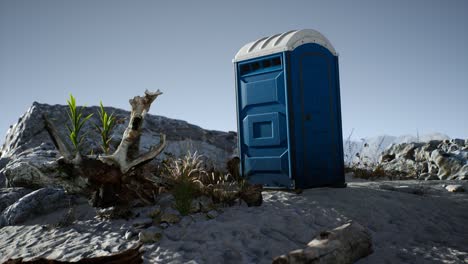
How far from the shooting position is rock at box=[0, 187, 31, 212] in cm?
606

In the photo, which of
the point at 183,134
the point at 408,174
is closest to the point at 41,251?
the point at 183,134

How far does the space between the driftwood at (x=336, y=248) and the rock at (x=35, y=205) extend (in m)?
3.76

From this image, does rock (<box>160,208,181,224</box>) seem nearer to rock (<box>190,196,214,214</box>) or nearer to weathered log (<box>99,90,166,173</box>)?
rock (<box>190,196,214,214</box>)

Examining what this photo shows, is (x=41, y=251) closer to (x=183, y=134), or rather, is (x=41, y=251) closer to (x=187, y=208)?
(x=187, y=208)

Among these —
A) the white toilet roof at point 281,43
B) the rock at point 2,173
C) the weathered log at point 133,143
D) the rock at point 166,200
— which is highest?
the white toilet roof at point 281,43

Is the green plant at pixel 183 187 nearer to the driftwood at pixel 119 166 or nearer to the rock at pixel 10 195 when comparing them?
the driftwood at pixel 119 166

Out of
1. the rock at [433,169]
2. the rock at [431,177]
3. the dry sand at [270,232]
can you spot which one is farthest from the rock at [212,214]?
the rock at [433,169]

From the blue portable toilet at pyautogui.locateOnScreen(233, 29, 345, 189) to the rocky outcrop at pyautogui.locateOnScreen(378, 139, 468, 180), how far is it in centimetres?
393

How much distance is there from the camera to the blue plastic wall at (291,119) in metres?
5.87

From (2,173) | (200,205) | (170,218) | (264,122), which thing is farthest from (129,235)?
(2,173)

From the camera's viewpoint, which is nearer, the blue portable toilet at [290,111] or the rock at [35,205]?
the rock at [35,205]

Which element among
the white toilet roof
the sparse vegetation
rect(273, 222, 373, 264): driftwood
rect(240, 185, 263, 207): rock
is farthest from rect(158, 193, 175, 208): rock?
the white toilet roof

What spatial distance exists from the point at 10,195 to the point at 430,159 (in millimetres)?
9272

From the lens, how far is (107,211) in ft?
15.6
